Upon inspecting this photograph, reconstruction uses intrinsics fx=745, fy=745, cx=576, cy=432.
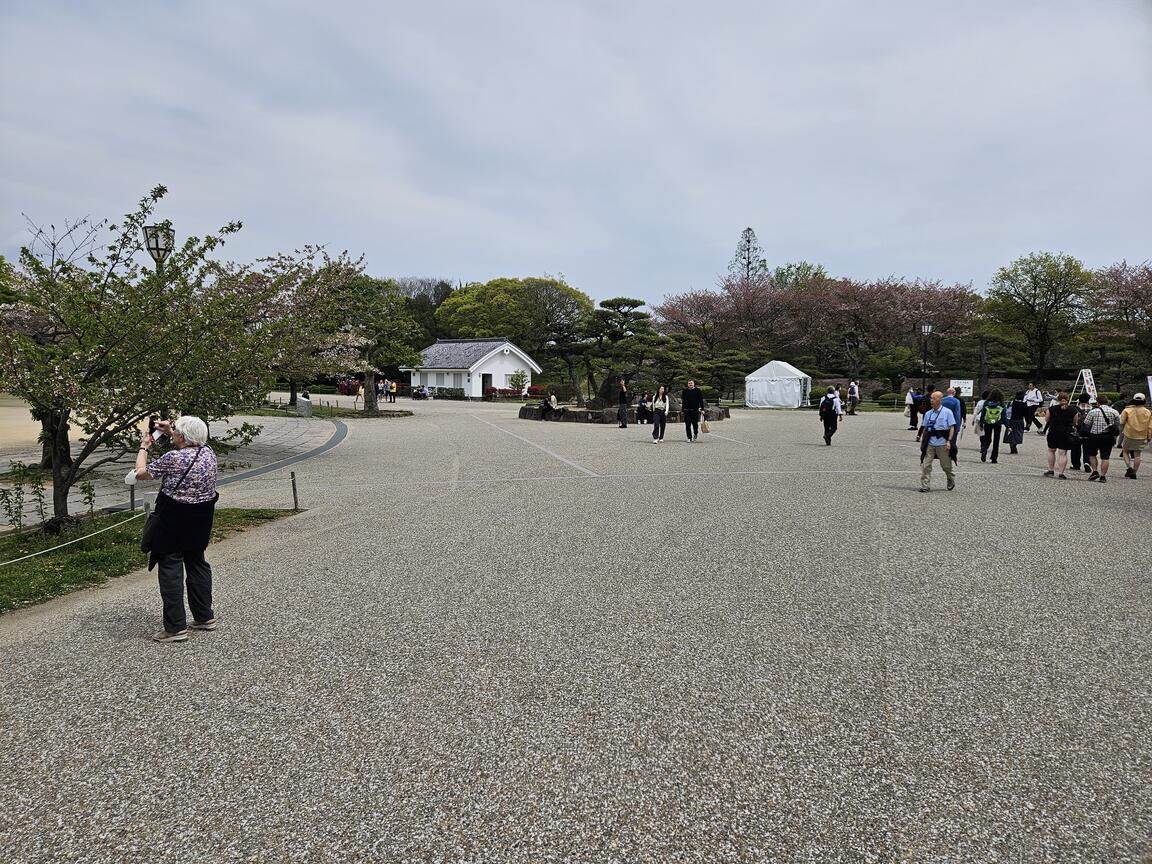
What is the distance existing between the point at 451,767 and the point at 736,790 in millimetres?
1245

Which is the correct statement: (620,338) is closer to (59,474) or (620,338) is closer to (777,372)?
(777,372)

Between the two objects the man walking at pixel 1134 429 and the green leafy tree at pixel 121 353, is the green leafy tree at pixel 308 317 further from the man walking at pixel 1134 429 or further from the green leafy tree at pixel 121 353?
the man walking at pixel 1134 429

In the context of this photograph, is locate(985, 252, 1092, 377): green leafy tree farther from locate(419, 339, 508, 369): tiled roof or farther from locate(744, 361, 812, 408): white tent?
locate(419, 339, 508, 369): tiled roof

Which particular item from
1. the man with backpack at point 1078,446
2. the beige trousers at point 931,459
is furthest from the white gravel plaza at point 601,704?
the man with backpack at point 1078,446

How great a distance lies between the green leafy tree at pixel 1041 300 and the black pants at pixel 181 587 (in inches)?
2289

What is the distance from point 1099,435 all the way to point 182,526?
14484 millimetres

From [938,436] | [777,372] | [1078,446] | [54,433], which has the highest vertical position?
[777,372]

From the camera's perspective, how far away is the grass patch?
20.4 feet

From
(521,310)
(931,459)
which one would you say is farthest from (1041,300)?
(931,459)

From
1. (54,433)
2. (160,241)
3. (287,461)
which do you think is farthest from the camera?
(287,461)

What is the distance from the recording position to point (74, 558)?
714 cm

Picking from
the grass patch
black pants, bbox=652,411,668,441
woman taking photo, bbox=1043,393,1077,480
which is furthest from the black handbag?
black pants, bbox=652,411,668,441

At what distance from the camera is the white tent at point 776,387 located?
46375mm

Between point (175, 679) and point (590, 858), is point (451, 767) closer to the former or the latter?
point (590, 858)
